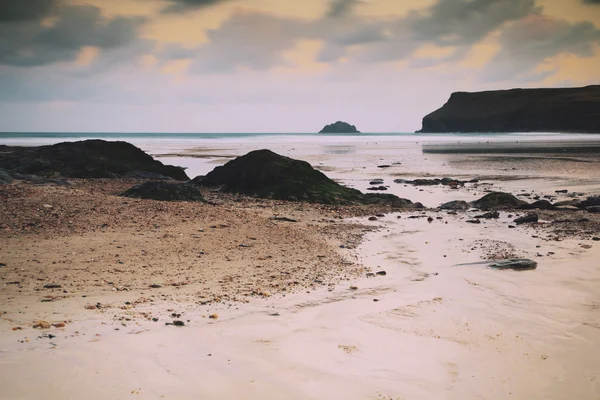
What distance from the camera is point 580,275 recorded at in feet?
28.9

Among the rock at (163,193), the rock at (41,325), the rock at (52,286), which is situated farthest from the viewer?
the rock at (163,193)

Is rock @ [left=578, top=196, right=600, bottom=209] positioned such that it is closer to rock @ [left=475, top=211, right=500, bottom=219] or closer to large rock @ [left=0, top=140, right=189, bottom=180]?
rock @ [left=475, top=211, right=500, bottom=219]

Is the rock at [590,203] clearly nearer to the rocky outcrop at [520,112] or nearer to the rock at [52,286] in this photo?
the rock at [52,286]

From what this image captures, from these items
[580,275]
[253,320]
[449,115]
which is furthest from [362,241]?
[449,115]

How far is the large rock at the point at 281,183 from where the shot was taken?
17.5 m

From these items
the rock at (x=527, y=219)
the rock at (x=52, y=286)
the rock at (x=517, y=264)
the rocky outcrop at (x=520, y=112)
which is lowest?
the rock at (x=517, y=264)

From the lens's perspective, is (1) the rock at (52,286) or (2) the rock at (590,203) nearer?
(1) the rock at (52,286)

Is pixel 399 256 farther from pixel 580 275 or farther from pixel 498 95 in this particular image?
pixel 498 95

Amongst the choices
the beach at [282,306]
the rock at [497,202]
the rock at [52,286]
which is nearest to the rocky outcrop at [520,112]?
the rock at [497,202]

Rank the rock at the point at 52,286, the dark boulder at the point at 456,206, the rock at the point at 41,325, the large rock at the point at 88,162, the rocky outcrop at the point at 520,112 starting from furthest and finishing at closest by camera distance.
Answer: the rocky outcrop at the point at 520,112 → the large rock at the point at 88,162 → the dark boulder at the point at 456,206 → the rock at the point at 52,286 → the rock at the point at 41,325

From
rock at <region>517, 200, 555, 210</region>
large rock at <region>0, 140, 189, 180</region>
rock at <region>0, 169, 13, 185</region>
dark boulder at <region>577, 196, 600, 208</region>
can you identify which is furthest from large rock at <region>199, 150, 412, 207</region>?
rock at <region>0, 169, 13, 185</region>

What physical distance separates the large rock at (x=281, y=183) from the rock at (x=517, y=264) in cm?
771

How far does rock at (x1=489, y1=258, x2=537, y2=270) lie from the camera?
9172mm

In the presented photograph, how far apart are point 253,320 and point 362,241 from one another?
17.6 ft
